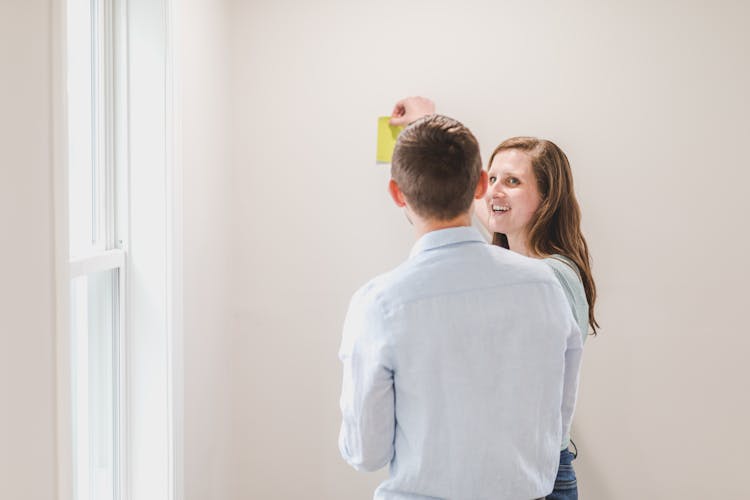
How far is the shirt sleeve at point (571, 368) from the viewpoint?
4.56 feet

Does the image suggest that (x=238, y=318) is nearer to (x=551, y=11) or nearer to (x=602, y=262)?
(x=602, y=262)

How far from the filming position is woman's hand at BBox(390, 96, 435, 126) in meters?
2.24

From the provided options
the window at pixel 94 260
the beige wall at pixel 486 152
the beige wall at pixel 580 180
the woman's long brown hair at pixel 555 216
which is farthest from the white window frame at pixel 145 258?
the woman's long brown hair at pixel 555 216

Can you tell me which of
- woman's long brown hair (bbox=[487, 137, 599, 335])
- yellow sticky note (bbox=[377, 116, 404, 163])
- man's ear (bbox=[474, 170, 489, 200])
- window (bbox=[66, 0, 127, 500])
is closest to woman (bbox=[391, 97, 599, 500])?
woman's long brown hair (bbox=[487, 137, 599, 335])

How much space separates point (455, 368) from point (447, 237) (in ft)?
0.70

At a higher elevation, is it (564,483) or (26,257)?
(26,257)

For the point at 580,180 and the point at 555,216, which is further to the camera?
the point at 580,180

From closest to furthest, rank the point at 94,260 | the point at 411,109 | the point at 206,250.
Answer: the point at 94,260
the point at 206,250
the point at 411,109

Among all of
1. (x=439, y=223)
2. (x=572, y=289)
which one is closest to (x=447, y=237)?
(x=439, y=223)

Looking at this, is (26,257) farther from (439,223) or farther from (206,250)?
(206,250)

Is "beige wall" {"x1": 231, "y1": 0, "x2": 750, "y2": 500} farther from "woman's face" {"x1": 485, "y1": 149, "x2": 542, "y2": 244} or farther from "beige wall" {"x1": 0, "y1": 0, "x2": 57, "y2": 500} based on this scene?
"beige wall" {"x1": 0, "y1": 0, "x2": 57, "y2": 500}

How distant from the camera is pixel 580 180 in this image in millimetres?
2330

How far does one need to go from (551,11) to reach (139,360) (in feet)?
5.02

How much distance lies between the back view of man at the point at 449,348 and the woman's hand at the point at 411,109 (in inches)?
38.8
